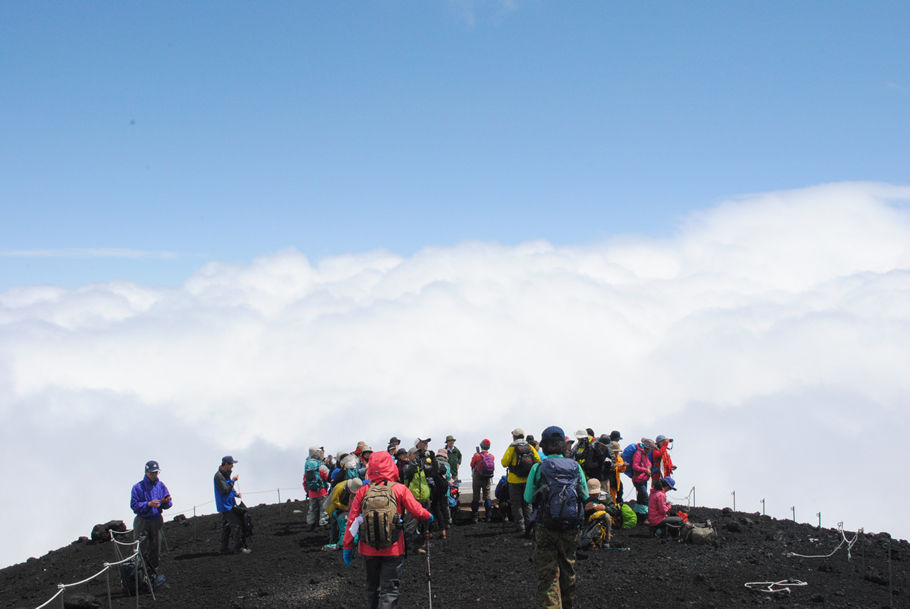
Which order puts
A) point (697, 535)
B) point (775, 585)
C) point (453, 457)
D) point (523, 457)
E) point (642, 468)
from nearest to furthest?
point (775, 585) < point (697, 535) < point (523, 457) < point (642, 468) < point (453, 457)

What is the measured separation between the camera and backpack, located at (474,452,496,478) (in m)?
16.9

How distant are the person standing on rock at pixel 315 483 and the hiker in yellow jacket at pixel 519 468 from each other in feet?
13.7

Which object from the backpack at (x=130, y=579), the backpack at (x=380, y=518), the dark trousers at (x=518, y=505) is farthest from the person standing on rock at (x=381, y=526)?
the dark trousers at (x=518, y=505)

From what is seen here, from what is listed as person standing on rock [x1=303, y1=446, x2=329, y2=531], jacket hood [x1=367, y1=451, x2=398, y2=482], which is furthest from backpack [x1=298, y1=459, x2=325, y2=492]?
jacket hood [x1=367, y1=451, x2=398, y2=482]

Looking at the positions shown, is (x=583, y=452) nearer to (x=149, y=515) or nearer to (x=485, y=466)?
(x=485, y=466)

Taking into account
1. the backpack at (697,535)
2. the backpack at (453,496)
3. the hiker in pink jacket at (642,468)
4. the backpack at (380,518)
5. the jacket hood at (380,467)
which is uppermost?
the jacket hood at (380,467)

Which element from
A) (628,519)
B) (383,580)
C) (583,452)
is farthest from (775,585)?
(383,580)

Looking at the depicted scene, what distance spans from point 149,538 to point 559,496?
7945mm

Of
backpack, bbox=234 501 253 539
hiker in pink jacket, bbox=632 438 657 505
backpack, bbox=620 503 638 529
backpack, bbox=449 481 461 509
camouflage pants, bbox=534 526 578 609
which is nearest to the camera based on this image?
camouflage pants, bbox=534 526 578 609

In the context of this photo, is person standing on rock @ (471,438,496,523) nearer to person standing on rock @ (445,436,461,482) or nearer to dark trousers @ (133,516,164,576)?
person standing on rock @ (445,436,461,482)

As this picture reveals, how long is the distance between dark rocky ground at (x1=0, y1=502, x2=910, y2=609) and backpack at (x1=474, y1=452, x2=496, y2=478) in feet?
3.77

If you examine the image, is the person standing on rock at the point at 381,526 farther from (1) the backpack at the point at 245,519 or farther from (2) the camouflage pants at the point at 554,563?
(1) the backpack at the point at 245,519

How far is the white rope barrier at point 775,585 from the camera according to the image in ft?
36.4

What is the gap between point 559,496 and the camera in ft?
28.7
